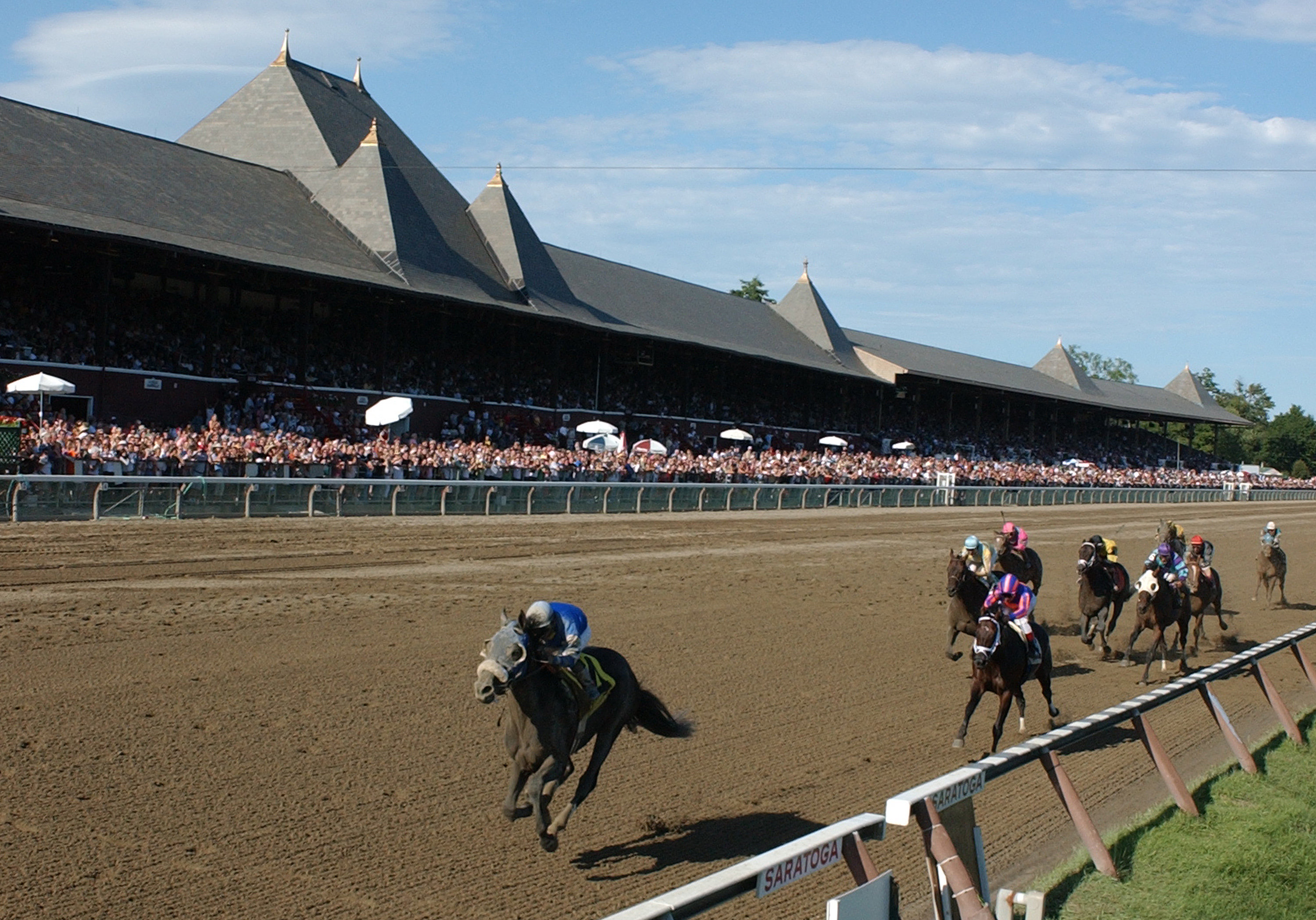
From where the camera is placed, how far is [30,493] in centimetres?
1536

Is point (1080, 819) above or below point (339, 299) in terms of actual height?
below

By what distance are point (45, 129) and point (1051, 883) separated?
2859 cm

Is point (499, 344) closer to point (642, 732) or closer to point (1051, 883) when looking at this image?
point (642, 732)

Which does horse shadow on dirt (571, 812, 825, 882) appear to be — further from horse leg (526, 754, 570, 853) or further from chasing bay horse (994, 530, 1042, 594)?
chasing bay horse (994, 530, 1042, 594)

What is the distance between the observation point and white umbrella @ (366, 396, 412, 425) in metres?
24.6

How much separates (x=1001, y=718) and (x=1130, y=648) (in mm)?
4658

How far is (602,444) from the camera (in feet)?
97.8

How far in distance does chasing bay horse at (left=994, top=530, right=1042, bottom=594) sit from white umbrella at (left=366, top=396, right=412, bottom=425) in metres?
14.4

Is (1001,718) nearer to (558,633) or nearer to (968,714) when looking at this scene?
(968,714)

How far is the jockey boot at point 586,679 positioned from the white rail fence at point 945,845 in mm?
1122

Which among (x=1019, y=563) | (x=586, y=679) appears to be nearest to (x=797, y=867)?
(x=586, y=679)

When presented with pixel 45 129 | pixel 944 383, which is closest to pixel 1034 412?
pixel 944 383

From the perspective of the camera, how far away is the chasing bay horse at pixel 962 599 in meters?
9.91

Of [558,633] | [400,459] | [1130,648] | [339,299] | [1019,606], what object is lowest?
[1130,648]
